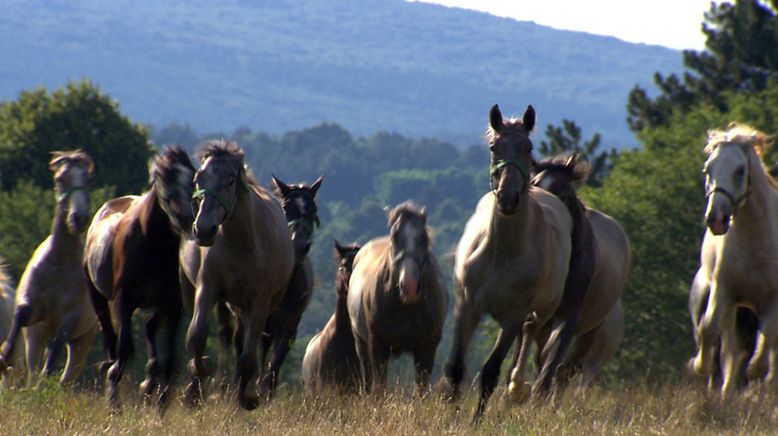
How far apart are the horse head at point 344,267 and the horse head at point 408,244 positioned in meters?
2.54

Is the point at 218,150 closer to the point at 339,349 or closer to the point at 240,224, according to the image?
the point at 240,224

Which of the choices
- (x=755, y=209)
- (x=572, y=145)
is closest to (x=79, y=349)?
(x=755, y=209)

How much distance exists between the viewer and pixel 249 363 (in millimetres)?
9773

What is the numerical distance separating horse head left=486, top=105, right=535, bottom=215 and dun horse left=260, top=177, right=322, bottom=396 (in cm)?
367

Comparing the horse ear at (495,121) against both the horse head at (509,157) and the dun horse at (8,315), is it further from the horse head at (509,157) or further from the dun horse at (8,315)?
the dun horse at (8,315)

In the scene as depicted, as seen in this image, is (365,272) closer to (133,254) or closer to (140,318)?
(133,254)

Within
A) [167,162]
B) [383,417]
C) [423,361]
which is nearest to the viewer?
[383,417]

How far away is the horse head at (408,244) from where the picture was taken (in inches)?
408

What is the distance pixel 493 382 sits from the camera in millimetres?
9234

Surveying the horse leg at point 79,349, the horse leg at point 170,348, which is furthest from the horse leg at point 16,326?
the horse leg at point 170,348

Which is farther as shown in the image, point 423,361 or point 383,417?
point 423,361

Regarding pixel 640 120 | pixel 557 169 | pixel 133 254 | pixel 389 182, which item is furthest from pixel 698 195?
pixel 389 182

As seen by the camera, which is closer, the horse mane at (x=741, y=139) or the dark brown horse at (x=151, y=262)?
the dark brown horse at (x=151, y=262)

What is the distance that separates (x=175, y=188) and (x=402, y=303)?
2281 mm
